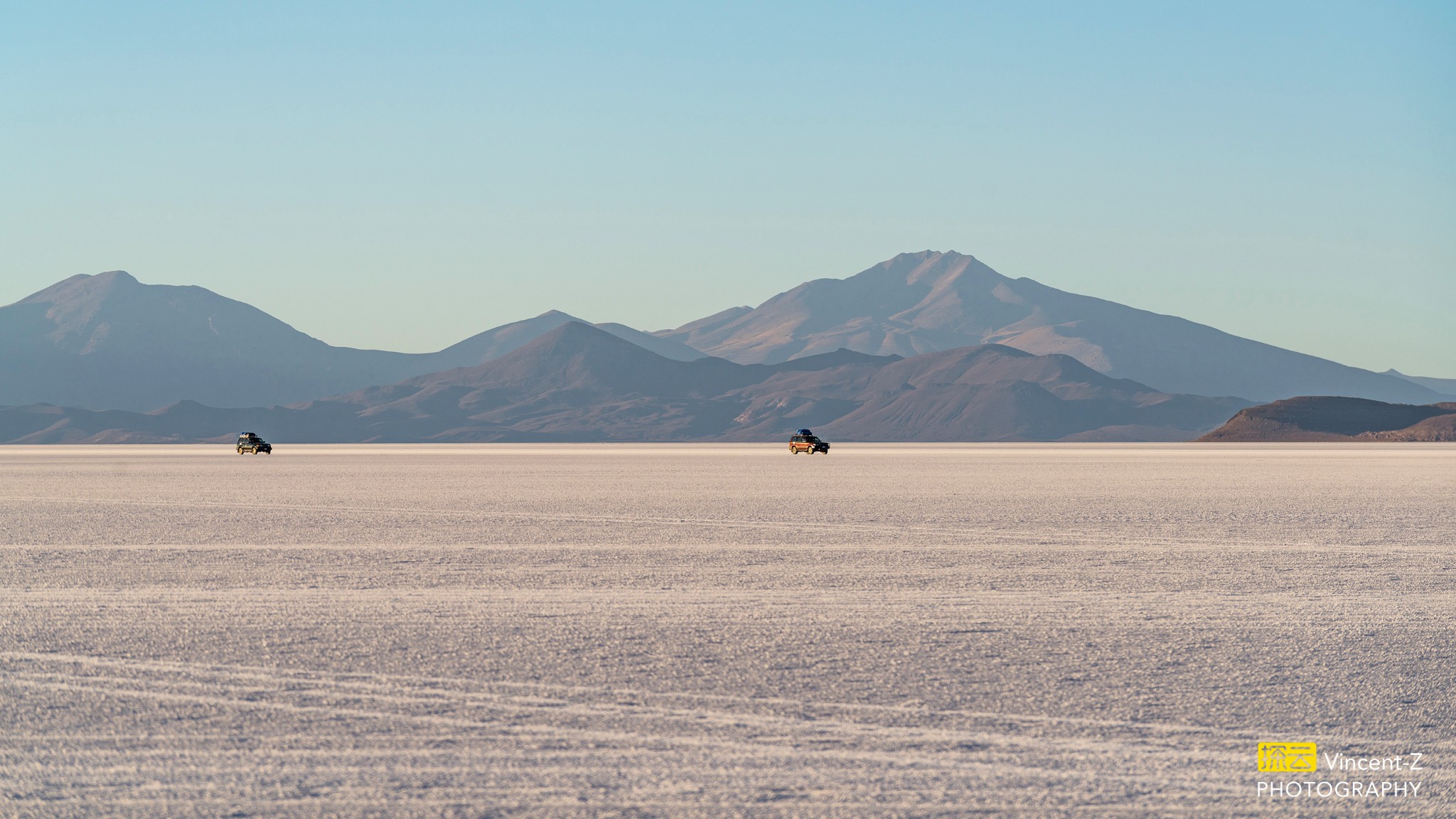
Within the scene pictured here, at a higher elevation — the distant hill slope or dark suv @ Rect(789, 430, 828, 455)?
the distant hill slope

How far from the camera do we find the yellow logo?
7.92 metres

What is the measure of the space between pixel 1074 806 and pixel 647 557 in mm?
11518

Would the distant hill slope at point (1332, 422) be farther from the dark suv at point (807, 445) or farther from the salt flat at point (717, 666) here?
the salt flat at point (717, 666)

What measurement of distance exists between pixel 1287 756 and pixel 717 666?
4.42m

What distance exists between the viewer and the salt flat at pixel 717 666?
24.6ft

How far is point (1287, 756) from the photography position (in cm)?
812

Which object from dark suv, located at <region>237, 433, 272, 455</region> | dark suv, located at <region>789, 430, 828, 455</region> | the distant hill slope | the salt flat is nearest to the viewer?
the salt flat

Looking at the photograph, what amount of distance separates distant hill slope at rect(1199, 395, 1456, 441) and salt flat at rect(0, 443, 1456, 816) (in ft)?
400

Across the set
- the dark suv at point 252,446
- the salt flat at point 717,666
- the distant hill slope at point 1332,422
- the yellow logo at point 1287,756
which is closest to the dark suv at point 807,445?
the dark suv at point 252,446

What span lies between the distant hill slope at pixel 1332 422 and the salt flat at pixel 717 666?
12207cm

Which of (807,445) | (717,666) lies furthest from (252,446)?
(717,666)

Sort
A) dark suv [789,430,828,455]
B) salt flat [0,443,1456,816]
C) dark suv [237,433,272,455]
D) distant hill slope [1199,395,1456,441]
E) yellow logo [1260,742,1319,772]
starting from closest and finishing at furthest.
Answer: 1. salt flat [0,443,1456,816]
2. yellow logo [1260,742,1319,772]
3. dark suv [789,430,828,455]
4. dark suv [237,433,272,455]
5. distant hill slope [1199,395,1456,441]

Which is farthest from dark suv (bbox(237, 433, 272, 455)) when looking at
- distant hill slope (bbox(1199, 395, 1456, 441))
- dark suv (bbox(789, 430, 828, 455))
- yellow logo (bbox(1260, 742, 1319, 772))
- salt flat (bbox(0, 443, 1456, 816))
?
distant hill slope (bbox(1199, 395, 1456, 441))

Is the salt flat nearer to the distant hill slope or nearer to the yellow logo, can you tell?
the yellow logo
